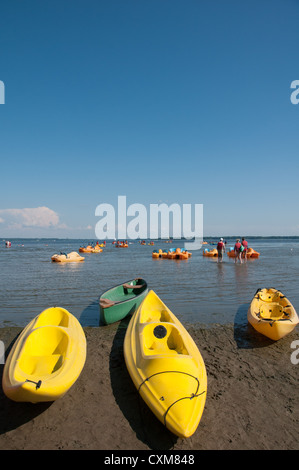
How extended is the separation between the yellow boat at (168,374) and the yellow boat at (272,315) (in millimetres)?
2435

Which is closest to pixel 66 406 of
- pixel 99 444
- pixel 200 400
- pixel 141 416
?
pixel 99 444

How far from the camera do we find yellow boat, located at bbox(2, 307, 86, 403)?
429 cm

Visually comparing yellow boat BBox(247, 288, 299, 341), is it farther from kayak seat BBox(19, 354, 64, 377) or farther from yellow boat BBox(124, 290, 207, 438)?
kayak seat BBox(19, 354, 64, 377)

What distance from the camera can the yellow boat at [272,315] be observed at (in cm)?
703

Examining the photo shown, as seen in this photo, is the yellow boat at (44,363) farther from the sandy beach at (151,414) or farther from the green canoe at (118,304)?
the green canoe at (118,304)

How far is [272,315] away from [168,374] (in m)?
A: 5.45

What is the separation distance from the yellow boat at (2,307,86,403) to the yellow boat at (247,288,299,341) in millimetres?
4683

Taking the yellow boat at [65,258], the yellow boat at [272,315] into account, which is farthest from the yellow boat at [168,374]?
the yellow boat at [65,258]

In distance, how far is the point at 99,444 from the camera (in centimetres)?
399

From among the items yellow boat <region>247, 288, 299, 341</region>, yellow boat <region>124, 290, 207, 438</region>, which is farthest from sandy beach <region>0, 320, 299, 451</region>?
yellow boat <region>247, 288, 299, 341</region>

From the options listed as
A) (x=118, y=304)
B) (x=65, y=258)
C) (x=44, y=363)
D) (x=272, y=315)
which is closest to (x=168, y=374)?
(x=44, y=363)

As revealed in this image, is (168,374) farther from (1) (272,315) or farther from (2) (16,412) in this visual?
(1) (272,315)
